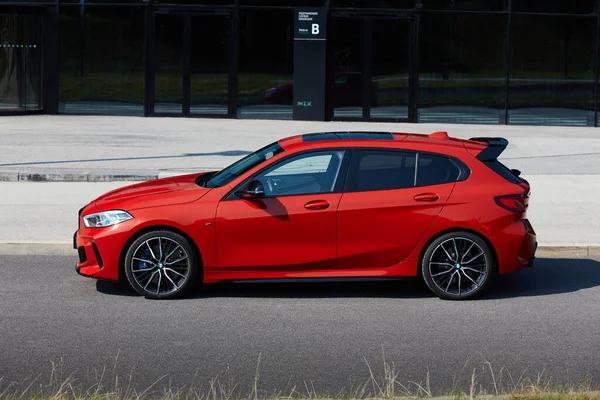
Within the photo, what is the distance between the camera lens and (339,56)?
27891 mm

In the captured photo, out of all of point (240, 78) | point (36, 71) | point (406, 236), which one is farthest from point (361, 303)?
point (36, 71)

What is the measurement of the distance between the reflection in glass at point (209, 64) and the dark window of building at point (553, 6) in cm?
743

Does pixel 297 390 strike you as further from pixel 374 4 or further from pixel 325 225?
pixel 374 4

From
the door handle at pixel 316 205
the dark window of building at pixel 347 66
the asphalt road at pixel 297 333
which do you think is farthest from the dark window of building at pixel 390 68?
the door handle at pixel 316 205

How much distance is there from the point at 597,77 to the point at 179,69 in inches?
418

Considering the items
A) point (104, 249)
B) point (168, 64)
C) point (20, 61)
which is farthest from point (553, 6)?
point (104, 249)

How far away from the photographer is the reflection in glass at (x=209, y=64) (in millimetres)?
27750

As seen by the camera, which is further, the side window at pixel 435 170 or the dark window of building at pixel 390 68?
the dark window of building at pixel 390 68

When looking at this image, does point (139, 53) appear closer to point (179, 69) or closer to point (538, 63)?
point (179, 69)

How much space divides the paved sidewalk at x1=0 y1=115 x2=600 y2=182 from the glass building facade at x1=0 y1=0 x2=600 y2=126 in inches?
29.3

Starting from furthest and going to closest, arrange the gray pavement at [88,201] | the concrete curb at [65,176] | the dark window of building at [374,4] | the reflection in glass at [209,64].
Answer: the reflection in glass at [209,64], the dark window of building at [374,4], the concrete curb at [65,176], the gray pavement at [88,201]

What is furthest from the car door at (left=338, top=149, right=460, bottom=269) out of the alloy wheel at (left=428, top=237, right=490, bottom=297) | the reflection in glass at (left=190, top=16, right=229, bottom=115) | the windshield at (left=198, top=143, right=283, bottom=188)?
the reflection in glass at (left=190, top=16, right=229, bottom=115)

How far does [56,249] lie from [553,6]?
62.6 feet

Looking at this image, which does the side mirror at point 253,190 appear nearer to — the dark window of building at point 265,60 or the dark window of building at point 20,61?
the dark window of building at point 265,60
